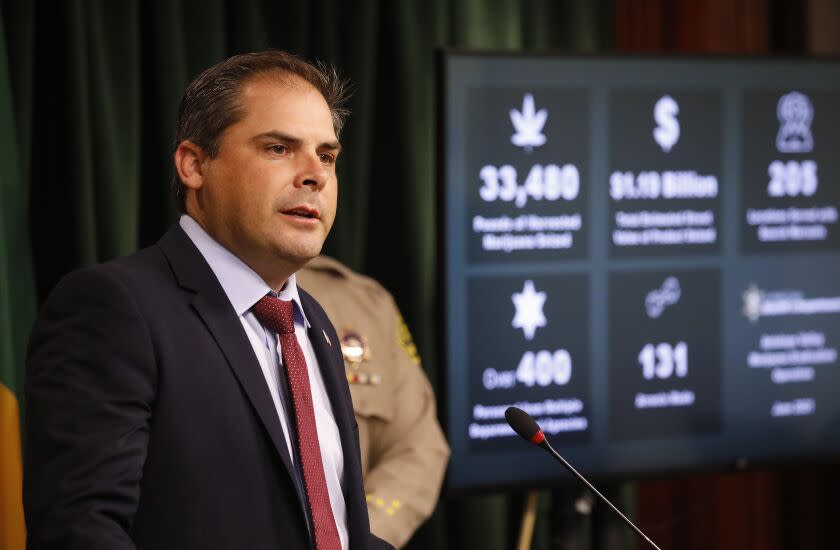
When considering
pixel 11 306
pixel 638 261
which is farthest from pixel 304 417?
pixel 638 261

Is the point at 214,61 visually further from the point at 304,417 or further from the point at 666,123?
the point at 304,417

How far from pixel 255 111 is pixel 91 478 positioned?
1.71ft

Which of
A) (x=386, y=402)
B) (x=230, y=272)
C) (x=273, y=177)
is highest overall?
(x=273, y=177)

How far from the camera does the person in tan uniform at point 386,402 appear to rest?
8.37 feet

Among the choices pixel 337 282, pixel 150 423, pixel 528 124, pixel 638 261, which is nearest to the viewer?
pixel 150 423

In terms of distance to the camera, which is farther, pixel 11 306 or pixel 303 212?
pixel 11 306

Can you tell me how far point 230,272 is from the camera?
1474 mm

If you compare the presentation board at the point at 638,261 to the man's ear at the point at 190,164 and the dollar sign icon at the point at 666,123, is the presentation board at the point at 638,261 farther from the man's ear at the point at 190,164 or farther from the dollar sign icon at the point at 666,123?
the man's ear at the point at 190,164

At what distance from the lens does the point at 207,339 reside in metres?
1.37

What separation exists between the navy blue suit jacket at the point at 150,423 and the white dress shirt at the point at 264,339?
1.4 inches

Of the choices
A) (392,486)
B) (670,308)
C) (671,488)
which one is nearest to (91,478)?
(392,486)

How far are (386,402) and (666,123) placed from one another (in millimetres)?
1072

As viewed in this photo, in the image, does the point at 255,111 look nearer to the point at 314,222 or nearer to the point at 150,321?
the point at 314,222

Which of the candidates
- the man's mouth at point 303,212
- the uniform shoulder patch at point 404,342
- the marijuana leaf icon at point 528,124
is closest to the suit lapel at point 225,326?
→ the man's mouth at point 303,212
